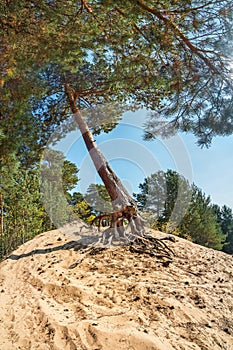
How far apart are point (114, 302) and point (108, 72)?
117 inches

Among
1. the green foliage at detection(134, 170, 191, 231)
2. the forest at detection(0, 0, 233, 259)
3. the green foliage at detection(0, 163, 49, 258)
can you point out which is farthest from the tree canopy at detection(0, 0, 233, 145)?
the green foliage at detection(0, 163, 49, 258)

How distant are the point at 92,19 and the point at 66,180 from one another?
2.94 meters

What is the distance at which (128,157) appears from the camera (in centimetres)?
394

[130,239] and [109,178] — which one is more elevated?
[109,178]

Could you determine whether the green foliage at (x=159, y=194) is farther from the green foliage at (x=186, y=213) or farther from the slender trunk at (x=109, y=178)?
the slender trunk at (x=109, y=178)

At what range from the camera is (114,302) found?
211 centimetres

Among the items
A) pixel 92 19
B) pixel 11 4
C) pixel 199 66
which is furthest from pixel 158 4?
pixel 11 4

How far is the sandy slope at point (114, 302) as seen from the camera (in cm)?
162

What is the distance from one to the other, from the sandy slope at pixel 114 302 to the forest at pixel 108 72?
1118mm

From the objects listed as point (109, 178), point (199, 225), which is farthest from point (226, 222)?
point (109, 178)

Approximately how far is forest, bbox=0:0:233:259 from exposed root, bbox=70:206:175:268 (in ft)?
0.31

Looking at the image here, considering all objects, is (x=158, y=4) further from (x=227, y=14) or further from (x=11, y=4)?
(x=11, y=4)

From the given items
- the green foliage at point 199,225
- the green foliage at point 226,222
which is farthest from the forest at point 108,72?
the green foliage at point 226,222

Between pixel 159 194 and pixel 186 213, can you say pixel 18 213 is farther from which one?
pixel 186 213
